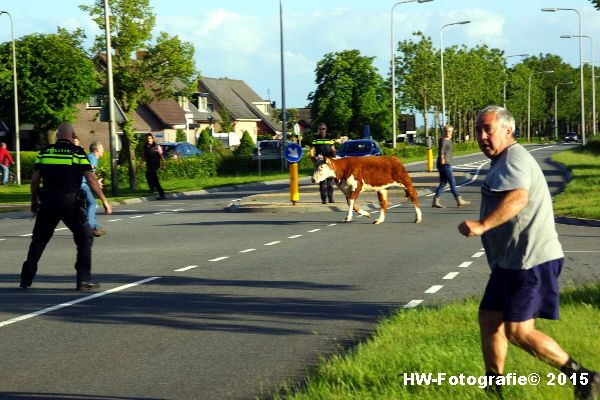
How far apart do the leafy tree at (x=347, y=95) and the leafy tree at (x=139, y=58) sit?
25650 millimetres

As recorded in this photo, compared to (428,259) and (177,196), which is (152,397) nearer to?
(428,259)

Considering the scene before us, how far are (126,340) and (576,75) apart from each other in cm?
16861

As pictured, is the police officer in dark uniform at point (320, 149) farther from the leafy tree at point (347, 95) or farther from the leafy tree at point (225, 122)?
the leafy tree at point (225, 122)

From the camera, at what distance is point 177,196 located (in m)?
38.5

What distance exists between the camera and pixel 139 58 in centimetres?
4550

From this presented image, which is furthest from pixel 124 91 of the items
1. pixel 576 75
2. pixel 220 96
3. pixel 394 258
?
pixel 576 75

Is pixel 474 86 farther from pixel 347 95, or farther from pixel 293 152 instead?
pixel 293 152

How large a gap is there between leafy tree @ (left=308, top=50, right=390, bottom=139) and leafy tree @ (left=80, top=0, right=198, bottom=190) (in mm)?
25650

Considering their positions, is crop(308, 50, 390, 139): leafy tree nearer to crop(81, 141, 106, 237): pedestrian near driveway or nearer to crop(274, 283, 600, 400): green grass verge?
crop(81, 141, 106, 237): pedestrian near driveway

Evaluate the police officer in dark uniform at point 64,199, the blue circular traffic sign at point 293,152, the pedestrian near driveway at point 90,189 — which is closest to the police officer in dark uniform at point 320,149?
the blue circular traffic sign at point 293,152

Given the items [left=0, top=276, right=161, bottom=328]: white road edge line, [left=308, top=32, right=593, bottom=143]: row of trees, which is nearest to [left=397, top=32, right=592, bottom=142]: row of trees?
[left=308, top=32, right=593, bottom=143]: row of trees

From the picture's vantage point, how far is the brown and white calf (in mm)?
22484

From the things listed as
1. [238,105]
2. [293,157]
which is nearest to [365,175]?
[293,157]

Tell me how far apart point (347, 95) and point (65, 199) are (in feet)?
196
